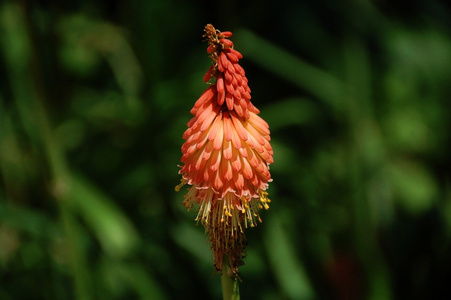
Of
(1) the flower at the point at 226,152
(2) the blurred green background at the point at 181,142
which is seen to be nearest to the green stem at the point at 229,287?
(1) the flower at the point at 226,152

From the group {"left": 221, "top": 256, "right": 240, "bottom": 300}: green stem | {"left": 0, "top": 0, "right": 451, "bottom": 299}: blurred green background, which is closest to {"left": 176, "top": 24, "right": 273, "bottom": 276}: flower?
{"left": 221, "top": 256, "right": 240, "bottom": 300}: green stem

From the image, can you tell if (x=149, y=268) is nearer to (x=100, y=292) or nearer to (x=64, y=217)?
(x=100, y=292)

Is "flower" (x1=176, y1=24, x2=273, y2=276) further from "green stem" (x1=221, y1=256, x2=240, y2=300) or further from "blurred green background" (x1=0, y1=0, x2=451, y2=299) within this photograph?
"blurred green background" (x1=0, y1=0, x2=451, y2=299)

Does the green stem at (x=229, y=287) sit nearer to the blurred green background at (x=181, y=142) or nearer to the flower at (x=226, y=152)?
the flower at (x=226, y=152)

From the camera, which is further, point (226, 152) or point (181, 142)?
Answer: point (181, 142)

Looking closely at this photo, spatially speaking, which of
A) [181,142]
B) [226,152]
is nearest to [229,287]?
[226,152]

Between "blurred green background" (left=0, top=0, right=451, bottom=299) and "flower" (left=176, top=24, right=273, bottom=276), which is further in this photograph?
"blurred green background" (left=0, top=0, right=451, bottom=299)

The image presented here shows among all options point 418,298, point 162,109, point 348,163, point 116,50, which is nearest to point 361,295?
point 418,298

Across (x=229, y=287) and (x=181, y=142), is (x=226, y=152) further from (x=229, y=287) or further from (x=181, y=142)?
(x=181, y=142)
